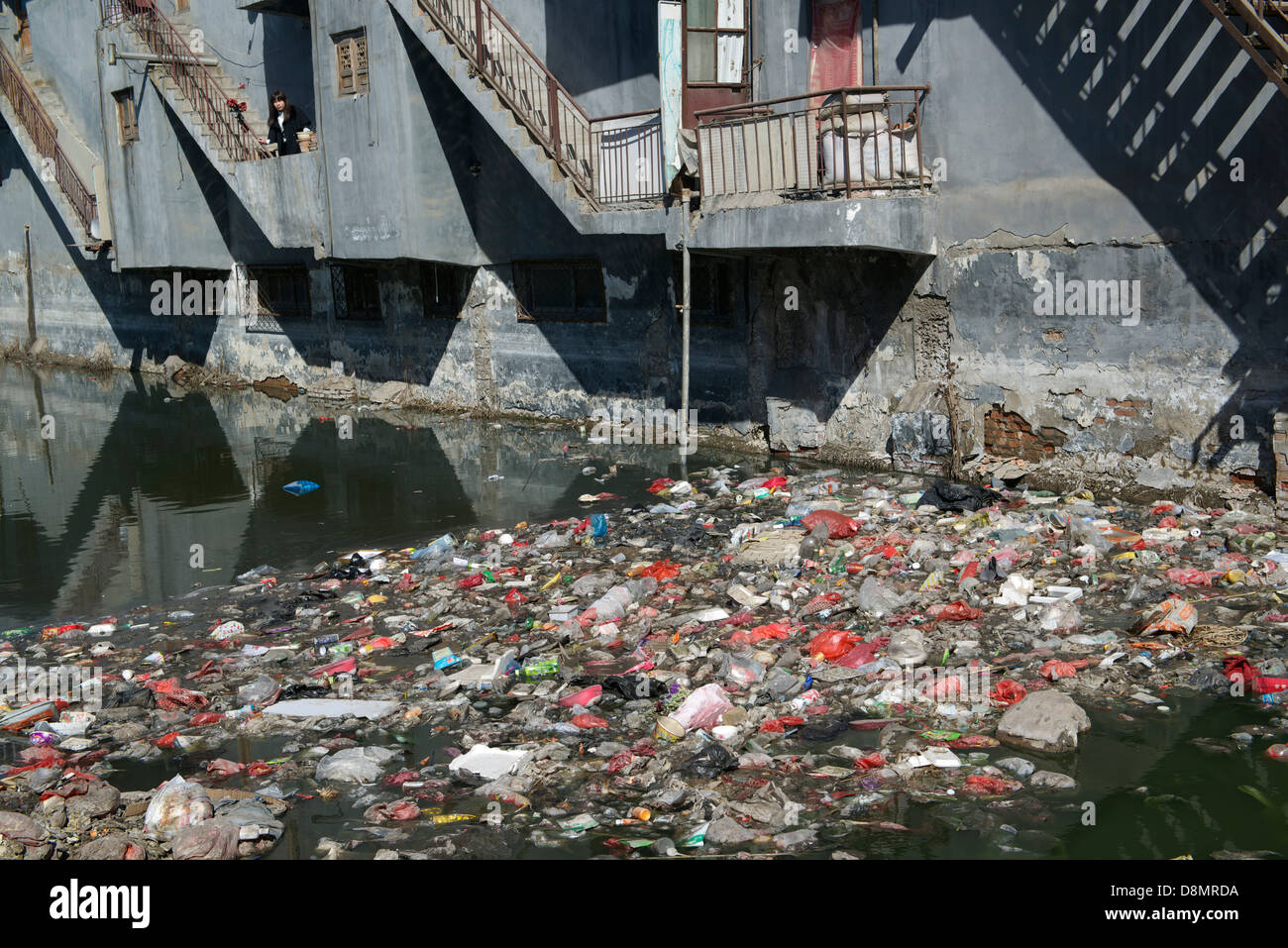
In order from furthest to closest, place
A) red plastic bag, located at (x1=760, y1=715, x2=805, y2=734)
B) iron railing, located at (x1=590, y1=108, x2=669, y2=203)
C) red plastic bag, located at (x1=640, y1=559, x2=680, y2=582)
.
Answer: iron railing, located at (x1=590, y1=108, x2=669, y2=203) < red plastic bag, located at (x1=640, y1=559, x2=680, y2=582) < red plastic bag, located at (x1=760, y1=715, x2=805, y2=734)

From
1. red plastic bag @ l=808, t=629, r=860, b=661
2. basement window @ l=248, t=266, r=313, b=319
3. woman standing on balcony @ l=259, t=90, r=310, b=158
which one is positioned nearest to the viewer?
red plastic bag @ l=808, t=629, r=860, b=661

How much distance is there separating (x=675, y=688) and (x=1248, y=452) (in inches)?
232

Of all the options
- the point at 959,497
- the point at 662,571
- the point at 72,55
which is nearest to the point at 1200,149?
the point at 959,497

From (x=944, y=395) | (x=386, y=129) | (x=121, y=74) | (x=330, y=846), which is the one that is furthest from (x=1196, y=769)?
(x=121, y=74)

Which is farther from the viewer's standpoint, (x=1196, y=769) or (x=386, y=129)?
(x=386, y=129)

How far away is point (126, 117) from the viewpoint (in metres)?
22.8

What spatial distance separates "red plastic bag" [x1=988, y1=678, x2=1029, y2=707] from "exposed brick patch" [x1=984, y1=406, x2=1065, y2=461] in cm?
528

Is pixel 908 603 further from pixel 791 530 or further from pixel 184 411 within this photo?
pixel 184 411

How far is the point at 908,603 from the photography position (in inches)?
302

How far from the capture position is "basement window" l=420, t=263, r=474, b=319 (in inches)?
695

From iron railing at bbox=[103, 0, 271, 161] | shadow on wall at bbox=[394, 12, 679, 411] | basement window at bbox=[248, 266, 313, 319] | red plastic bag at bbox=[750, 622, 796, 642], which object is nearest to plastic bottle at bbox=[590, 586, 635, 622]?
red plastic bag at bbox=[750, 622, 796, 642]

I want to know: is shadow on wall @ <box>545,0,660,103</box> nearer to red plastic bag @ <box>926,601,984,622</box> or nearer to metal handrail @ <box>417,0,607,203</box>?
metal handrail @ <box>417,0,607,203</box>

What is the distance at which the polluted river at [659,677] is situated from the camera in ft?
16.7

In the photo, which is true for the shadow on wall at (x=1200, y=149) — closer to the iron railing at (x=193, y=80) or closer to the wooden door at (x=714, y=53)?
the wooden door at (x=714, y=53)
